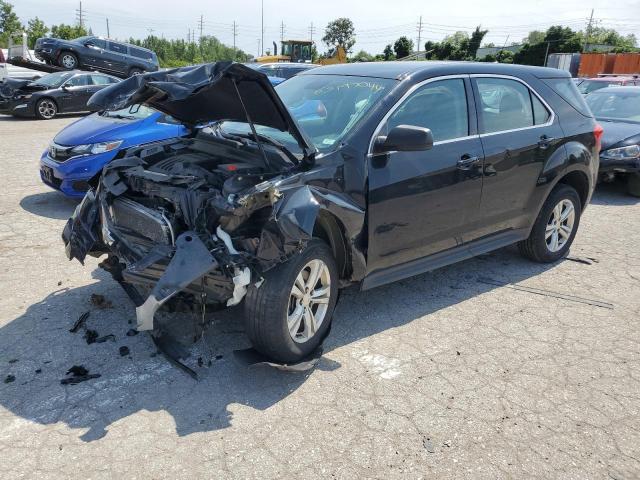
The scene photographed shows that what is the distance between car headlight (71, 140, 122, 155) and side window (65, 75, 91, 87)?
11.3 metres

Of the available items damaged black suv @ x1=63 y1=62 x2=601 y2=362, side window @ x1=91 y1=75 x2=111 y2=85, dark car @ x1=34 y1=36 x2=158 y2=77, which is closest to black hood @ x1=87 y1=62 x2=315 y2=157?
damaged black suv @ x1=63 y1=62 x2=601 y2=362

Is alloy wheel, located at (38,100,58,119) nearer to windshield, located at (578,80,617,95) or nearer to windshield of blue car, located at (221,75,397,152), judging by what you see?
windshield of blue car, located at (221,75,397,152)

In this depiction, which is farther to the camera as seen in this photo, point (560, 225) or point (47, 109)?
point (47, 109)

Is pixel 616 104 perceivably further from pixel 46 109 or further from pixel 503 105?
pixel 46 109

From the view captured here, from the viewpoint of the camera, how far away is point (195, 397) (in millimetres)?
3154

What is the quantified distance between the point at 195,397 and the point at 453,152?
8.63 ft

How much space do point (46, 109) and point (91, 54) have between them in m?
8.04

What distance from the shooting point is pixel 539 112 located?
5.03 metres

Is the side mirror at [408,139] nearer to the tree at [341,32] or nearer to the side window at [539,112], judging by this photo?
the side window at [539,112]

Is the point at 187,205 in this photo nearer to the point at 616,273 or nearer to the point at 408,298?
A: the point at 408,298

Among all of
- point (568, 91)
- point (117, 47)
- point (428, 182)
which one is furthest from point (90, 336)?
point (117, 47)

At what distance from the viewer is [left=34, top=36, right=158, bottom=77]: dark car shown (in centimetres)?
2223

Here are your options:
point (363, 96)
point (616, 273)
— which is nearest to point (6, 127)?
point (363, 96)

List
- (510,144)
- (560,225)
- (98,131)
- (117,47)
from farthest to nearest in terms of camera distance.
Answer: (117,47) < (98,131) < (560,225) < (510,144)
